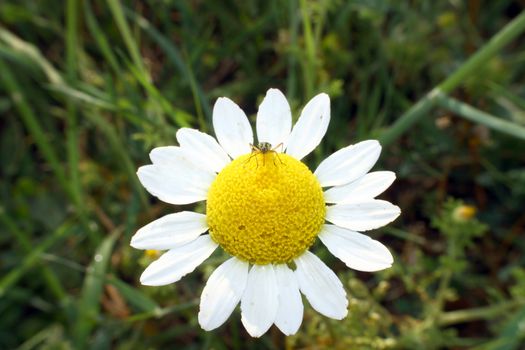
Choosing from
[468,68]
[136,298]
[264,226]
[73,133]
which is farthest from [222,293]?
[73,133]

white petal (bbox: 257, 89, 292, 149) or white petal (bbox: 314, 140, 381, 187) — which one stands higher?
white petal (bbox: 257, 89, 292, 149)

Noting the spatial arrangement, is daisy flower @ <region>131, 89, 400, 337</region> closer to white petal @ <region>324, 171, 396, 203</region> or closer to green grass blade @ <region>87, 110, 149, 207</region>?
white petal @ <region>324, 171, 396, 203</region>

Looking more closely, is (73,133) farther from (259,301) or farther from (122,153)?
(259,301)

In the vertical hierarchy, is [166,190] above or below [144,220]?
above

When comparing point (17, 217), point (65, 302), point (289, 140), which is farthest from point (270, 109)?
point (17, 217)

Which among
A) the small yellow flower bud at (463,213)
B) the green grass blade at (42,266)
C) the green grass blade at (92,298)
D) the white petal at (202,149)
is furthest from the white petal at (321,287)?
the green grass blade at (42,266)

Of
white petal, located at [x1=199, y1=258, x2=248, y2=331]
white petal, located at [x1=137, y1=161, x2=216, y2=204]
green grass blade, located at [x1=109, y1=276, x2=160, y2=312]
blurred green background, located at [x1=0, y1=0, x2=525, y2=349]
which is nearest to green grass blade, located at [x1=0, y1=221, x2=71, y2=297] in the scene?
blurred green background, located at [x1=0, y1=0, x2=525, y2=349]

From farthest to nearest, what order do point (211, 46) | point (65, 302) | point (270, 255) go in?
Answer: 1. point (211, 46)
2. point (65, 302)
3. point (270, 255)

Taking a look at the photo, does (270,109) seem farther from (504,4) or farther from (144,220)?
(504,4)

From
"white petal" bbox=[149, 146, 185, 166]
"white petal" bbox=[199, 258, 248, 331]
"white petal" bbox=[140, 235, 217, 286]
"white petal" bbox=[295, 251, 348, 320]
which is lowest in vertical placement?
"white petal" bbox=[295, 251, 348, 320]
